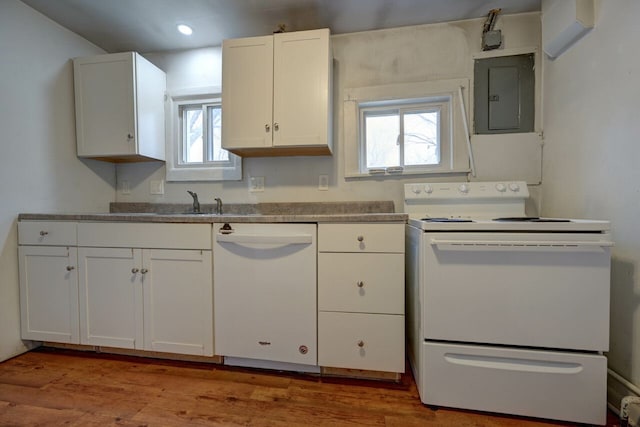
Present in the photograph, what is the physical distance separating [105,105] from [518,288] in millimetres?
2816

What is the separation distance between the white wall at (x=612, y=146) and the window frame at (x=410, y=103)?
1.76ft

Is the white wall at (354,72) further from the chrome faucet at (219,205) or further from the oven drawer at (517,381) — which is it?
the oven drawer at (517,381)

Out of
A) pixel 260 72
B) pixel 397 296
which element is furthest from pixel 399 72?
pixel 397 296

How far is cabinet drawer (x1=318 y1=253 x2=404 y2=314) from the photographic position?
130cm

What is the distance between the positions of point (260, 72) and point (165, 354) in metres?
1.90

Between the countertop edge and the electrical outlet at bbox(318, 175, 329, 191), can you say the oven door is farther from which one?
the electrical outlet at bbox(318, 175, 329, 191)

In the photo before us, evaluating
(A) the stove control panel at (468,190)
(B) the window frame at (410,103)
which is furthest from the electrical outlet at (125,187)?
(A) the stove control panel at (468,190)

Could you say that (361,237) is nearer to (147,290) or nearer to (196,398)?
(196,398)

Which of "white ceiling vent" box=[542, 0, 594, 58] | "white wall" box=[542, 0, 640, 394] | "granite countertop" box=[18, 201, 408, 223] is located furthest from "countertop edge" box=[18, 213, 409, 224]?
"white ceiling vent" box=[542, 0, 594, 58]

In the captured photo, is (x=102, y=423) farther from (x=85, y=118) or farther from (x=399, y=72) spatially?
(x=399, y=72)

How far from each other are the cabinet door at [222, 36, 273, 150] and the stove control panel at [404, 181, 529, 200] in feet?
3.44

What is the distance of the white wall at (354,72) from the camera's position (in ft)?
5.83

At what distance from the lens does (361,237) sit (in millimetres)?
1311

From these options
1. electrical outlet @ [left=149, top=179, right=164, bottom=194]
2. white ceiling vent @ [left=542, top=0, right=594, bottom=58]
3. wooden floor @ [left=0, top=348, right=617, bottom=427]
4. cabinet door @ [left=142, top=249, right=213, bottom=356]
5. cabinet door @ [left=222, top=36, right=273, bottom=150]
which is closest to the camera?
wooden floor @ [left=0, top=348, right=617, bottom=427]
